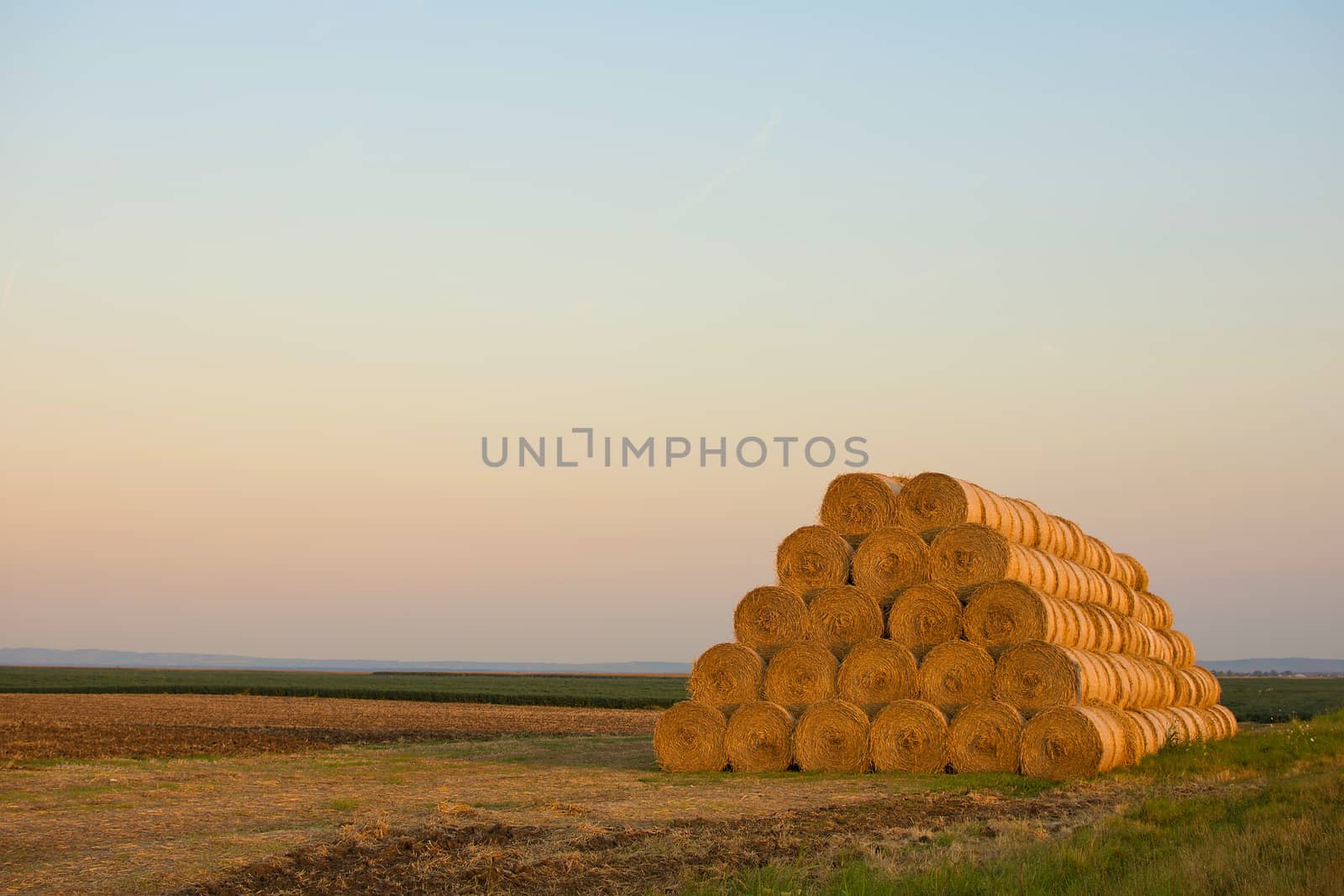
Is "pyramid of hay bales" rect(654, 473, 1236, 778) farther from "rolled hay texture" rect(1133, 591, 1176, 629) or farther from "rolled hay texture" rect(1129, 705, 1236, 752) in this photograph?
"rolled hay texture" rect(1133, 591, 1176, 629)

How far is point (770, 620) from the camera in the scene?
58.0 feet

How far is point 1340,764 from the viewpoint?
15703 mm

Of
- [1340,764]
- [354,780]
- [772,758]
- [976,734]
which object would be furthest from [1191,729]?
[354,780]

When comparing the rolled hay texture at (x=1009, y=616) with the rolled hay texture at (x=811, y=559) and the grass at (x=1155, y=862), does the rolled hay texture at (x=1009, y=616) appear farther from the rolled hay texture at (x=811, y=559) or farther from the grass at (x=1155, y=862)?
the grass at (x=1155, y=862)

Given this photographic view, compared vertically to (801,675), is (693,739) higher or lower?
lower

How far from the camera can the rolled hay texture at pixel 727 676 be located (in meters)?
17.4

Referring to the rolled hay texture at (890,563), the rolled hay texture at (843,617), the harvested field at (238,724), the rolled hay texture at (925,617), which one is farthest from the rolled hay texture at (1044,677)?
the harvested field at (238,724)

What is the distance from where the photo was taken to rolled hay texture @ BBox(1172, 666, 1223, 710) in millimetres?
21922

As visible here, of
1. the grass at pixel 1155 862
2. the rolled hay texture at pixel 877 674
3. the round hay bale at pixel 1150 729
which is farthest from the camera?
the round hay bale at pixel 1150 729

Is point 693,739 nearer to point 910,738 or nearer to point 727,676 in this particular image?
point 727,676

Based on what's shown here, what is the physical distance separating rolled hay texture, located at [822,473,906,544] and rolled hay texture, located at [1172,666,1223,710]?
726 centimetres

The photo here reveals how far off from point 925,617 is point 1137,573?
32.1 feet

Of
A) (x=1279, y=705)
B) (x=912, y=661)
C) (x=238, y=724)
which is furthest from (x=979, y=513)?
(x=1279, y=705)

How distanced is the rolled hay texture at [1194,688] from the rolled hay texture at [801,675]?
7850 millimetres
